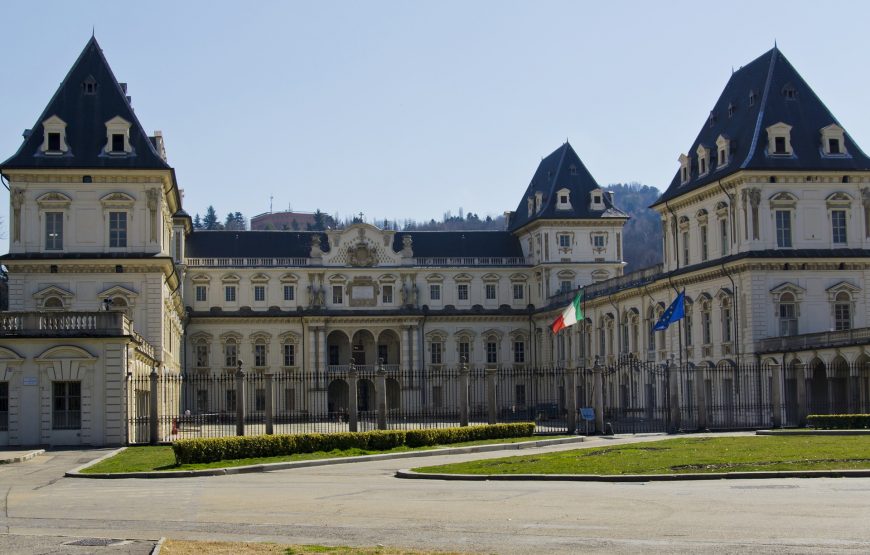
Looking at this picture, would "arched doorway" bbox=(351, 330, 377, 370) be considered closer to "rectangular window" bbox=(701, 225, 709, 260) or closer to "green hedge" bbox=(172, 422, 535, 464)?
"rectangular window" bbox=(701, 225, 709, 260)

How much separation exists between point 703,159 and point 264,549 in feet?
187

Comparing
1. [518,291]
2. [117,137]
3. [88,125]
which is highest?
[88,125]

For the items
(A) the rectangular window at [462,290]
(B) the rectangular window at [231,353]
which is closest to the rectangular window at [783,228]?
(A) the rectangular window at [462,290]

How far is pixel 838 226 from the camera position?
65.3 metres

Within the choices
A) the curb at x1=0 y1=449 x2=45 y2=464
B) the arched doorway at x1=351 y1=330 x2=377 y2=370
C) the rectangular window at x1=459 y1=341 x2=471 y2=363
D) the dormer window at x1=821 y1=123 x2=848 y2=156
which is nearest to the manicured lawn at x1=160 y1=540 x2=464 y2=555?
the curb at x1=0 y1=449 x2=45 y2=464

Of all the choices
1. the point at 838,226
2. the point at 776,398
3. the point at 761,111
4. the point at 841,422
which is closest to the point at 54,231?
the point at 776,398

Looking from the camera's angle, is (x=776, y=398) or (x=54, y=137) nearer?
A: (x=776, y=398)

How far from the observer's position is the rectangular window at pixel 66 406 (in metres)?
47.2

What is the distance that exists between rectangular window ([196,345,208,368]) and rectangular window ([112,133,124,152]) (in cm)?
3821

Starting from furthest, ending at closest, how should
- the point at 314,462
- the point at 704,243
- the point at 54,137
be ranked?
the point at 704,243, the point at 54,137, the point at 314,462

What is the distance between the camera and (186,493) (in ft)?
90.6

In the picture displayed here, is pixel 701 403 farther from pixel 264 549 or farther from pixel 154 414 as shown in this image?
pixel 264 549

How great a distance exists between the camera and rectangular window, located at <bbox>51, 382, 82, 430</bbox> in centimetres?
4716

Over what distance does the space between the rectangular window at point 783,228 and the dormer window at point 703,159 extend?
6.60 metres
